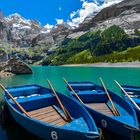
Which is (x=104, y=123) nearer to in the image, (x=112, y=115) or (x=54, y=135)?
(x=112, y=115)

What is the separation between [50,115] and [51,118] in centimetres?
103

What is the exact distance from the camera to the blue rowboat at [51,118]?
1767 cm

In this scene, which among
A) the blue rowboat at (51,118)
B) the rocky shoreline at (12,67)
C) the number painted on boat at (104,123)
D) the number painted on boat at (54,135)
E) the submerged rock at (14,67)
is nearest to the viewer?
the blue rowboat at (51,118)

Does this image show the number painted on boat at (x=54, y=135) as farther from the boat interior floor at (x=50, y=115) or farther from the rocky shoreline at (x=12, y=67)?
the rocky shoreline at (x=12, y=67)

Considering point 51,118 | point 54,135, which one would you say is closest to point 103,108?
point 51,118

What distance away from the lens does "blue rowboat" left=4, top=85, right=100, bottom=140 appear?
17.7 metres

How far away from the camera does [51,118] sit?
2325 cm

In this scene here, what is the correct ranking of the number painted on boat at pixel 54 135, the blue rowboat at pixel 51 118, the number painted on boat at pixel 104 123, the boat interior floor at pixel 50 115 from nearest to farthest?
the blue rowboat at pixel 51 118
the number painted on boat at pixel 54 135
the number painted on boat at pixel 104 123
the boat interior floor at pixel 50 115

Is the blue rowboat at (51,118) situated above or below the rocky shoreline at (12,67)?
below

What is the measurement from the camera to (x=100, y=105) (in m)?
28.3

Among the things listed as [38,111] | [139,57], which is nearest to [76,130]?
[38,111]

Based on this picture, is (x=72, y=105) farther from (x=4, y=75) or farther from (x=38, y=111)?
(x=4, y=75)

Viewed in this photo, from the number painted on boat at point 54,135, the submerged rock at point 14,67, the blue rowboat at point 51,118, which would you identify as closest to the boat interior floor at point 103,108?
the blue rowboat at point 51,118

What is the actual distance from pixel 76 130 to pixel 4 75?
8437 centimetres
